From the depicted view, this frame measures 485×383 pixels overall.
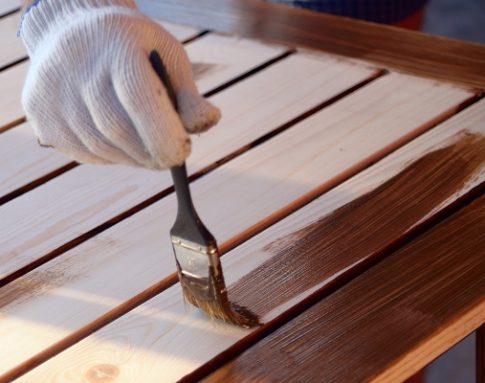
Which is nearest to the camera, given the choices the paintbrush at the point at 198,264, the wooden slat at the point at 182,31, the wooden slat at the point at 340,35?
the paintbrush at the point at 198,264

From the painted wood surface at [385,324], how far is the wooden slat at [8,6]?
116 centimetres

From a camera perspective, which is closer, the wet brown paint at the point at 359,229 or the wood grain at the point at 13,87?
the wet brown paint at the point at 359,229

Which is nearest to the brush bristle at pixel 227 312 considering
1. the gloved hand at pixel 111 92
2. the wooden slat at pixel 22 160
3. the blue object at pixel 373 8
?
the gloved hand at pixel 111 92

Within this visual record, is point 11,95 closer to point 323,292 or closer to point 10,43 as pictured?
point 10,43

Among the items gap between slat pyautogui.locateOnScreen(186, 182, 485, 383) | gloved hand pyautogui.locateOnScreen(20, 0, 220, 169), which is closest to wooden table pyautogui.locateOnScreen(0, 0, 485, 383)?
gap between slat pyautogui.locateOnScreen(186, 182, 485, 383)

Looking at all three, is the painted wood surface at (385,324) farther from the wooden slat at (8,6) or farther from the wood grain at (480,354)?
the wooden slat at (8,6)

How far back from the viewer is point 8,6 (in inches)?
73.1

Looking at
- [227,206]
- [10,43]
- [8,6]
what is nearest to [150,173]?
[227,206]

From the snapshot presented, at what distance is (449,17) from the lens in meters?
3.60

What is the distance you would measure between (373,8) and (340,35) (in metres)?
0.53

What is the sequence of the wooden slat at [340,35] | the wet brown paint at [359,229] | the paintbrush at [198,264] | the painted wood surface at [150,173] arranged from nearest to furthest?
the paintbrush at [198,264] < the wet brown paint at [359,229] < the painted wood surface at [150,173] < the wooden slat at [340,35]

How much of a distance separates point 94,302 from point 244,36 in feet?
2.35

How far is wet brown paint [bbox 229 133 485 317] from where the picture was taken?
3.24ft

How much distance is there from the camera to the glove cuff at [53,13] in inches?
33.7
